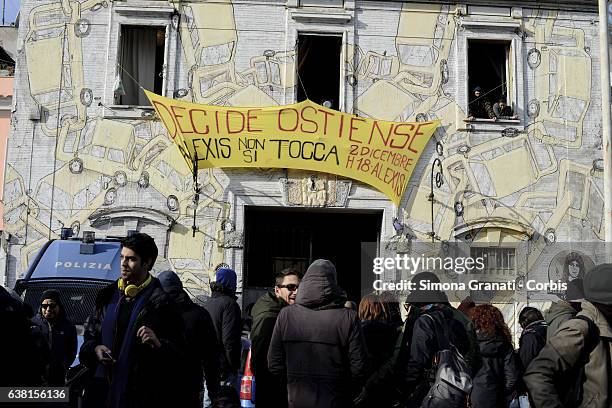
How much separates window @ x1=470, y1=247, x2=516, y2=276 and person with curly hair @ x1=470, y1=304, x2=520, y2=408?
8.19 metres

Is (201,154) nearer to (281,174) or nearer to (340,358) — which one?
(281,174)

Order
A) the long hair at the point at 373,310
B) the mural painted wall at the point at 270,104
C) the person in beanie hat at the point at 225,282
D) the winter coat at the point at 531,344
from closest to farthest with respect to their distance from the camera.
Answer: the long hair at the point at 373,310 → the winter coat at the point at 531,344 → the person in beanie hat at the point at 225,282 → the mural painted wall at the point at 270,104

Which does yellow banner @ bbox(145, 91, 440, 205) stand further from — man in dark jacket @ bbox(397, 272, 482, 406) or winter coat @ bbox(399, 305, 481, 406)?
winter coat @ bbox(399, 305, 481, 406)

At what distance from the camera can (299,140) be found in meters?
16.3

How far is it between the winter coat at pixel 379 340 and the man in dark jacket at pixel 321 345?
1.54 m

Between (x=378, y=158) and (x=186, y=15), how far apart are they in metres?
5.08

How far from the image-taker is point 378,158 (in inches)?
647

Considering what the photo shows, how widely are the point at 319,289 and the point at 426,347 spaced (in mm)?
1448

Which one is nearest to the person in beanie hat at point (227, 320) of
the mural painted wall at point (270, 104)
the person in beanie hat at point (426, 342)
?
the person in beanie hat at point (426, 342)

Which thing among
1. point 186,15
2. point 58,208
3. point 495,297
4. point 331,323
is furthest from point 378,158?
point 331,323

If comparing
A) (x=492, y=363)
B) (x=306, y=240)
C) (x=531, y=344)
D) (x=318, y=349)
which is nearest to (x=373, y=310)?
(x=492, y=363)

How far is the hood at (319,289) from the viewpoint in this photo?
5965 millimetres

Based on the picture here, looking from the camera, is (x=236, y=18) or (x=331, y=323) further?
(x=236, y=18)

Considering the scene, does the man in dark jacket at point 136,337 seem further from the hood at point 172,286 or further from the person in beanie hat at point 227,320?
the person in beanie hat at point 227,320
